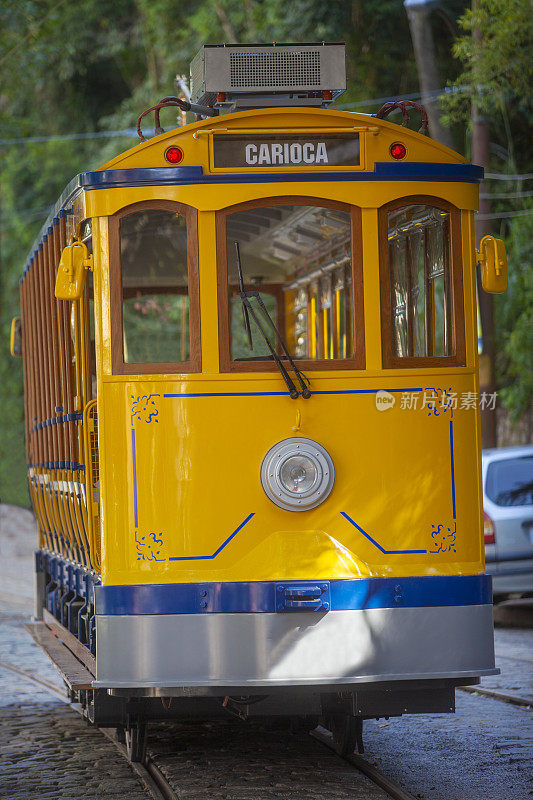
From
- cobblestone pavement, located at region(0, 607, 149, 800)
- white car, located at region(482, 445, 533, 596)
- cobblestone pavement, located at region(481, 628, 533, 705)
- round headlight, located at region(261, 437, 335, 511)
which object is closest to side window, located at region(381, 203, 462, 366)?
round headlight, located at region(261, 437, 335, 511)

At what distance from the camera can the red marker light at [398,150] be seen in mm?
6832

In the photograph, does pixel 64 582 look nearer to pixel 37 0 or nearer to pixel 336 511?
pixel 336 511

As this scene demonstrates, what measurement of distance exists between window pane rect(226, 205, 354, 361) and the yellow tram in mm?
42

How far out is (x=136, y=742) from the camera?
7.77 m

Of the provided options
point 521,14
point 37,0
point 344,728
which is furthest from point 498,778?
point 37,0

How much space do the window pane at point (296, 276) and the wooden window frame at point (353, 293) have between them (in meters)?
0.04

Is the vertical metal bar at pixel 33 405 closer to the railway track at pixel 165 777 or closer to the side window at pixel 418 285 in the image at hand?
the railway track at pixel 165 777

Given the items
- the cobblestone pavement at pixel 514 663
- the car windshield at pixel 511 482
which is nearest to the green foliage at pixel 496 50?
the car windshield at pixel 511 482

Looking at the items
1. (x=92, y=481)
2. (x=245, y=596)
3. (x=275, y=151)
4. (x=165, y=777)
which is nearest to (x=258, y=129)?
(x=275, y=151)

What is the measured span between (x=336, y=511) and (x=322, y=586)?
410 millimetres

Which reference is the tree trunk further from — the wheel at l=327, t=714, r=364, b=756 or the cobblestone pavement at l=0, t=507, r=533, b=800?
the wheel at l=327, t=714, r=364, b=756

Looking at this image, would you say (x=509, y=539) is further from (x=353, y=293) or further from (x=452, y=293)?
(x=353, y=293)

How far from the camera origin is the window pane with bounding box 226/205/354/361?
22.7 feet

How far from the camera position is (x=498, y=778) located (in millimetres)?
7395
